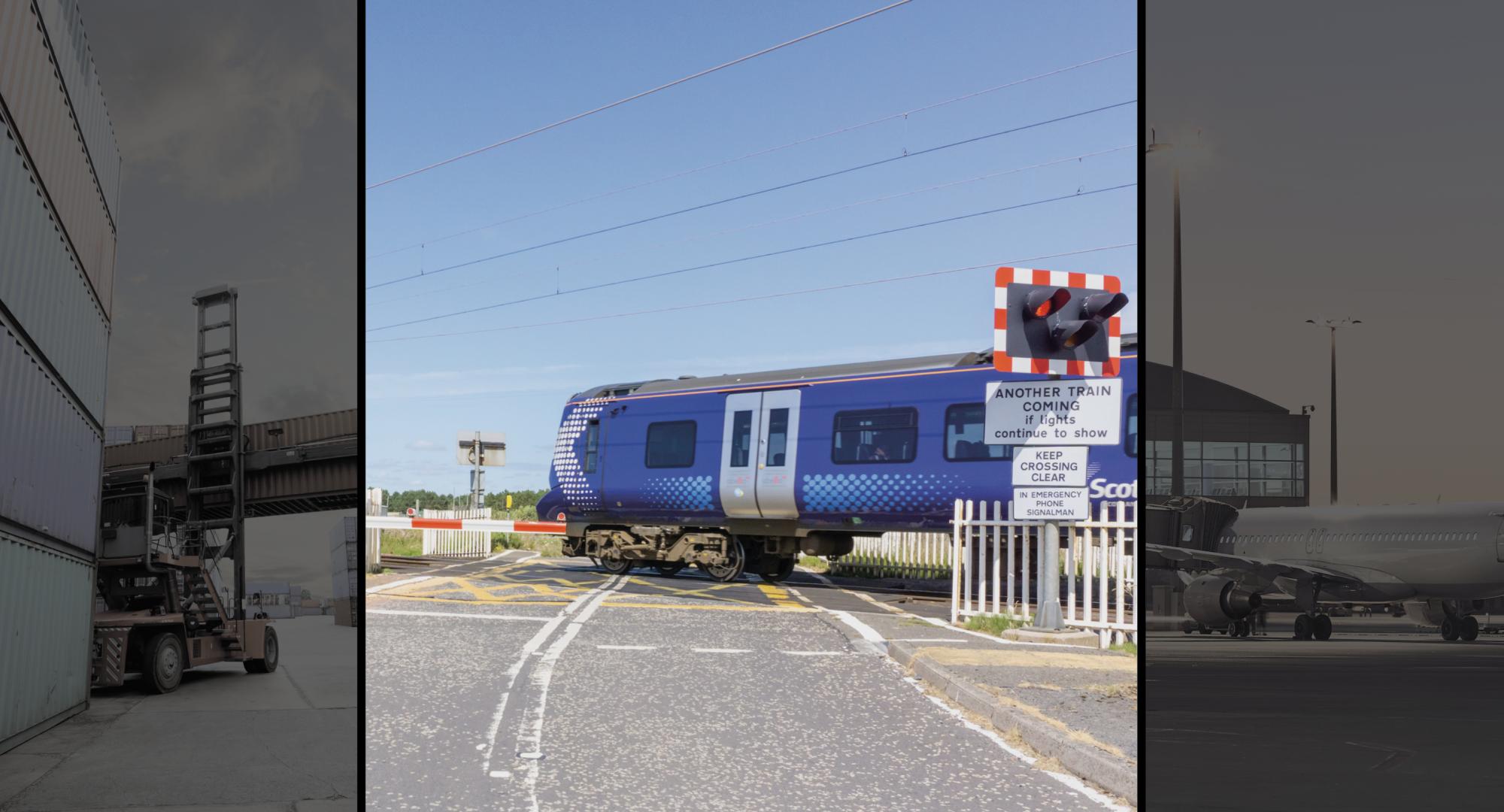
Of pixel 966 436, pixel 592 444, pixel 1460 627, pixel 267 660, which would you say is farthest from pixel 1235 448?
pixel 267 660

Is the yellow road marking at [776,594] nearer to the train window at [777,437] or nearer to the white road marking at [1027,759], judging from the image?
the train window at [777,437]

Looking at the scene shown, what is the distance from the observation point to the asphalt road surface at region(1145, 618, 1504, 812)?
20.3ft

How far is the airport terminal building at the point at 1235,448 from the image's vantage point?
745 inches

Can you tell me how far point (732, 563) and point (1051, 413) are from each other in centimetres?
982

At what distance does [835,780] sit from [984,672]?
10.1ft

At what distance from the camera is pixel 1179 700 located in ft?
33.0

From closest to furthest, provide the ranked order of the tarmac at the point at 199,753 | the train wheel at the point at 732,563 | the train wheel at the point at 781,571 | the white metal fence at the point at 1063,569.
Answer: the tarmac at the point at 199,753
the white metal fence at the point at 1063,569
the train wheel at the point at 732,563
the train wheel at the point at 781,571

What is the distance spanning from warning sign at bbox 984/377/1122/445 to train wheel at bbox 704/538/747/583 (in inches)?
362

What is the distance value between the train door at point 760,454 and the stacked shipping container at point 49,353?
9.74 m

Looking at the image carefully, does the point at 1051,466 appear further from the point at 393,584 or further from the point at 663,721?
the point at 393,584

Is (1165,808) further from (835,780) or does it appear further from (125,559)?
(125,559)

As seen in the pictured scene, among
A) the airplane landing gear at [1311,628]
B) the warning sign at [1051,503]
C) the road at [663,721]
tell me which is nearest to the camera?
the road at [663,721]

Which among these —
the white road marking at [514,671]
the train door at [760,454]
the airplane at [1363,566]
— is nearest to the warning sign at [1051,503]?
the white road marking at [514,671]

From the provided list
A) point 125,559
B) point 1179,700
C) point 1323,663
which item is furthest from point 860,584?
point 125,559
